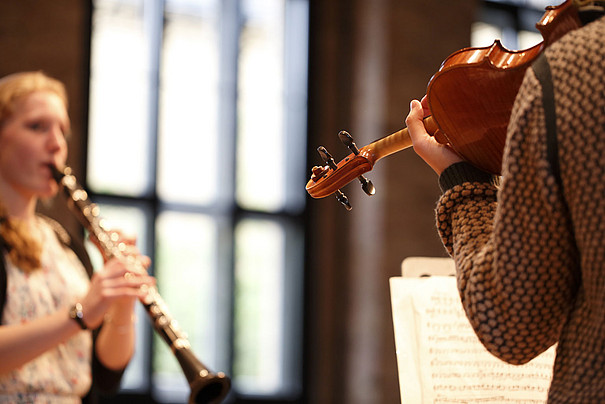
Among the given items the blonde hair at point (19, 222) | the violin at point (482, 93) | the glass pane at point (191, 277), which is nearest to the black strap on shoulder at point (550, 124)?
the violin at point (482, 93)

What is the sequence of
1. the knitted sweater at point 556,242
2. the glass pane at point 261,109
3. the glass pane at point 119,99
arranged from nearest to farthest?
the knitted sweater at point 556,242
the glass pane at point 119,99
the glass pane at point 261,109

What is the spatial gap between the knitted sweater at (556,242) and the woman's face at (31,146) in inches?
67.0

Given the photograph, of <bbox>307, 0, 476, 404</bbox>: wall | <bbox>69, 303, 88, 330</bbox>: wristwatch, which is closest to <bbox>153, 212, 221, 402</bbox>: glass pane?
<bbox>307, 0, 476, 404</bbox>: wall

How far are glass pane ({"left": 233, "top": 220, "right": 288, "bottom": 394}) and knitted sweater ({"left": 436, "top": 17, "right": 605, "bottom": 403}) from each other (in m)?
4.54

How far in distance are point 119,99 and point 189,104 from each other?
534 mm

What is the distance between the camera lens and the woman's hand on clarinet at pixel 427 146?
131cm

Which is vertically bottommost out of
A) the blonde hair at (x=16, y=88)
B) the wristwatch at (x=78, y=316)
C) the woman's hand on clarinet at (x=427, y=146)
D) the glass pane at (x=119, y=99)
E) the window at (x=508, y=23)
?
the wristwatch at (x=78, y=316)

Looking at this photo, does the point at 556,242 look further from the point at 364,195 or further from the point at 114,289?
the point at 364,195

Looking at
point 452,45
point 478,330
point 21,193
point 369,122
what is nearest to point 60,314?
point 21,193

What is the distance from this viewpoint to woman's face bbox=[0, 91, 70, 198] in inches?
95.7

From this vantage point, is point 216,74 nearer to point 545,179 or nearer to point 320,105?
point 320,105

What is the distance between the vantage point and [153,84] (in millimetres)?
5523

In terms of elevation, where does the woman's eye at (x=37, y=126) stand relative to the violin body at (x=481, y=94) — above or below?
above

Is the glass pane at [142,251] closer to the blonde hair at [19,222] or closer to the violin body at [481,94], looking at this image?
the blonde hair at [19,222]
